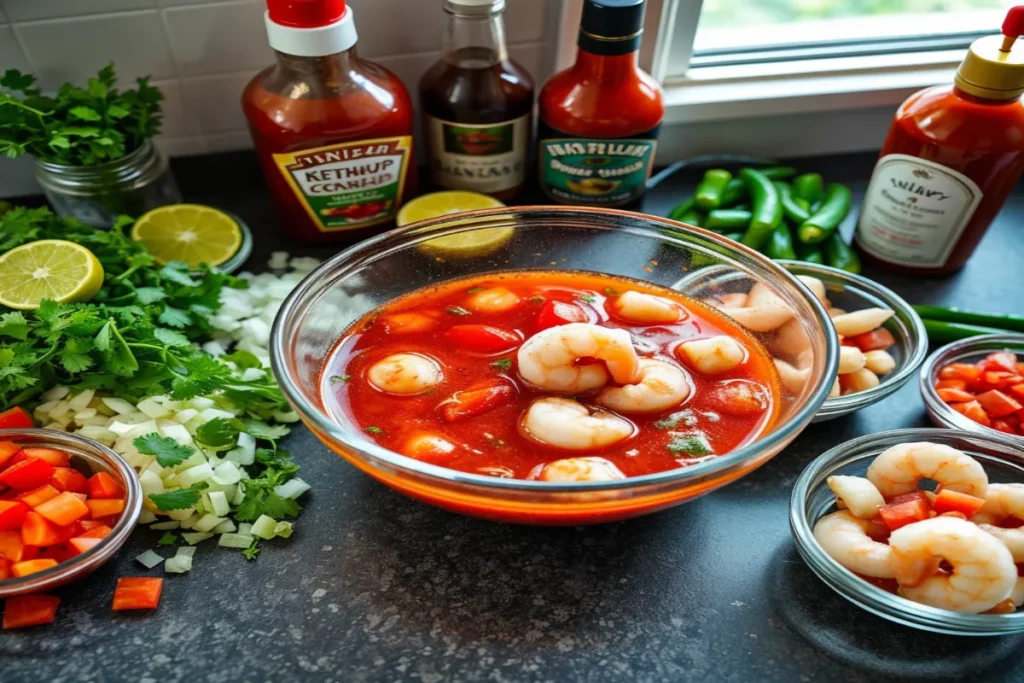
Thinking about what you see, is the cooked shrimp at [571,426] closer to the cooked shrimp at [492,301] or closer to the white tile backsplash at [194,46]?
the cooked shrimp at [492,301]

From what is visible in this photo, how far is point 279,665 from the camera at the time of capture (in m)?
1.12

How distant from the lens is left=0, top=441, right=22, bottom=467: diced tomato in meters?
1.24

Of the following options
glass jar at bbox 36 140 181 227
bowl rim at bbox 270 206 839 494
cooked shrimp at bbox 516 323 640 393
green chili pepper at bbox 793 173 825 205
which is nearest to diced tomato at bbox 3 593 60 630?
bowl rim at bbox 270 206 839 494

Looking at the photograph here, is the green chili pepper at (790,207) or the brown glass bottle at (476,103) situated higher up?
the brown glass bottle at (476,103)

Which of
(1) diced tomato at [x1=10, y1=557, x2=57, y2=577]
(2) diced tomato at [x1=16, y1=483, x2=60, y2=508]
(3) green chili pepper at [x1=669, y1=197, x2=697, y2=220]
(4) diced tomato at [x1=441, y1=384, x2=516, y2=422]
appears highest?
(4) diced tomato at [x1=441, y1=384, x2=516, y2=422]

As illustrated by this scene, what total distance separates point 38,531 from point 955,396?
1416mm

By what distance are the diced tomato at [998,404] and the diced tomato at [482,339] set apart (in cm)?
78

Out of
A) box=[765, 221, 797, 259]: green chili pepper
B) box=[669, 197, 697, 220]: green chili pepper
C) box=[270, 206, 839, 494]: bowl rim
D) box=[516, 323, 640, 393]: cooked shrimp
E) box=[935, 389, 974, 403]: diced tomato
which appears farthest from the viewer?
box=[669, 197, 697, 220]: green chili pepper

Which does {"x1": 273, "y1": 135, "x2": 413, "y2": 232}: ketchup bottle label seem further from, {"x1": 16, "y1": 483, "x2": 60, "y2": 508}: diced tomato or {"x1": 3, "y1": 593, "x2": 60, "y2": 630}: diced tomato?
{"x1": 3, "y1": 593, "x2": 60, "y2": 630}: diced tomato

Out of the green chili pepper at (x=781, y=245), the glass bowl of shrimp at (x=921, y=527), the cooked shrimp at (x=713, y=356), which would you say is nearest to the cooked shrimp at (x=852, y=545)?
the glass bowl of shrimp at (x=921, y=527)

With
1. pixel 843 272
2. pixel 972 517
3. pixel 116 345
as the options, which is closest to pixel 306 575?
pixel 116 345

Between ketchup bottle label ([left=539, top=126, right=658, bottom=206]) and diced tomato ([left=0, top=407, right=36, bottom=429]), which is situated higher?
ketchup bottle label ([left=539, top=126, right=658, bottom=206])

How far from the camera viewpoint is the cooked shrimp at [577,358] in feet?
3.98

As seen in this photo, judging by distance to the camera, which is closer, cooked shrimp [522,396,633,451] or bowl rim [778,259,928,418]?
cooked shrimp [522,396,633,451]
